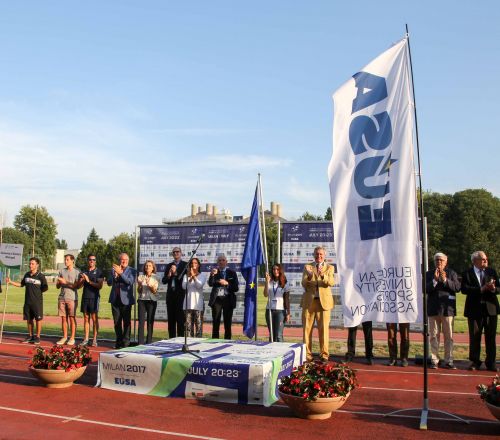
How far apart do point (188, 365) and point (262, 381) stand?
1.12 metres

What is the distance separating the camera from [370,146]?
6.77 metres

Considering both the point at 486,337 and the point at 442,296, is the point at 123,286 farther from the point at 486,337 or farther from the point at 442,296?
the point at 486,337

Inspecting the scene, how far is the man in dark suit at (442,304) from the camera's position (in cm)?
989

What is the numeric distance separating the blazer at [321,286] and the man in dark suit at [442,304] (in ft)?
5.77

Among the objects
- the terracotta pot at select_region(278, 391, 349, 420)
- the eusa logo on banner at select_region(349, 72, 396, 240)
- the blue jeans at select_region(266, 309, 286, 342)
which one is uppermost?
the eusa logo on banner at select_region(349, 72, 396, 240)

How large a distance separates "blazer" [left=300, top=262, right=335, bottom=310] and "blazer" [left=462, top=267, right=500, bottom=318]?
235 centimetres

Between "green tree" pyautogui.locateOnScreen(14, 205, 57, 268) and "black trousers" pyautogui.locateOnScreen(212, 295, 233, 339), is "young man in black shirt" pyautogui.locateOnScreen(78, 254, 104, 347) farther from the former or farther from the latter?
"green tree" pyautogui.locateOnScreen(14, 205, 57, 268)

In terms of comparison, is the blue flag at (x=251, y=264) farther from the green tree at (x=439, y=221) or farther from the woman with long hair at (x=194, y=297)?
the green tree at (x=439, y=221)

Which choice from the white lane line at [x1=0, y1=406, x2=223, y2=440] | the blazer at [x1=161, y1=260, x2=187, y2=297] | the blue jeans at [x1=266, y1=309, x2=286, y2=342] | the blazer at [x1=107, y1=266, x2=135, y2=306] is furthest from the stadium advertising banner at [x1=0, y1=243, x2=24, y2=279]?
the white lane line at [x1=0, y1=406, x2=223, y2=440]

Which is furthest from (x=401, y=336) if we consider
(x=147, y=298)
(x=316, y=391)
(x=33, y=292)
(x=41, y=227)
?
(x=41, y=227)

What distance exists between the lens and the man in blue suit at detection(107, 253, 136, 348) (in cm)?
1168

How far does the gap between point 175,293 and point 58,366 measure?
12.8ft

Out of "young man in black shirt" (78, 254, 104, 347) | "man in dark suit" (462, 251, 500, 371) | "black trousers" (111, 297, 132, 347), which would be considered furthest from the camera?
"young man in black shirt" (78, 254, 104, 347)

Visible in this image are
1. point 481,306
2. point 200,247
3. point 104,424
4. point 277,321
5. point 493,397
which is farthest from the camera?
point 200,247
